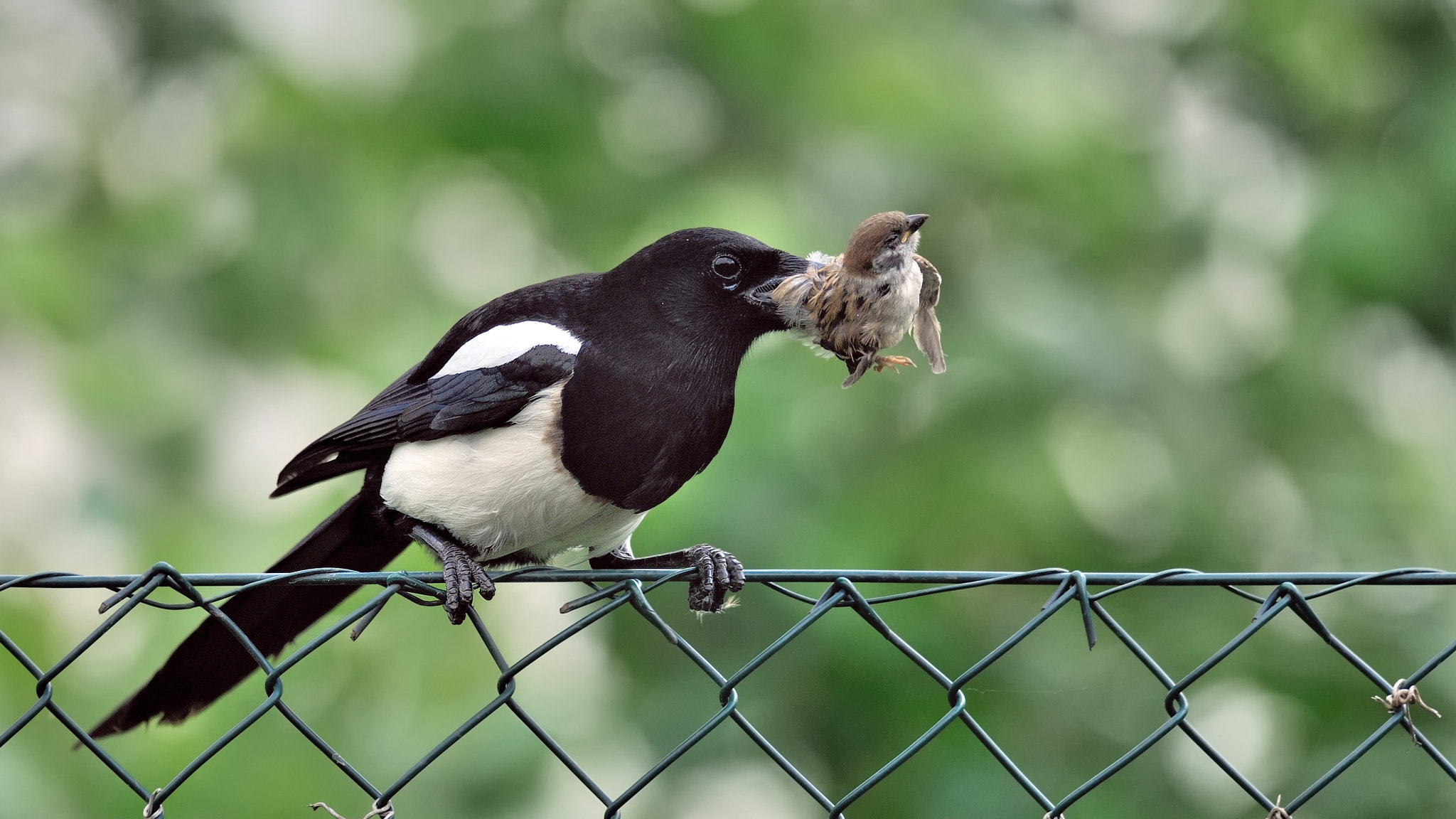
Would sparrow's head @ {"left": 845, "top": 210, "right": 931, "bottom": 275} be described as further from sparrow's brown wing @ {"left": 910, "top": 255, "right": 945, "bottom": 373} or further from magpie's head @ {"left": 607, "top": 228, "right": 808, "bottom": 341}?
magpie's head @ {"left": 607, "top": 228, "right": 808, "bottom": 341}

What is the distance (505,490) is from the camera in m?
2.12

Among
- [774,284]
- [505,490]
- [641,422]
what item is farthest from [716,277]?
[505,490]

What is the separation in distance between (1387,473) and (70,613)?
2964 mm

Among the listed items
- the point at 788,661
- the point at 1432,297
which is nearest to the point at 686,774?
the point at 788,661

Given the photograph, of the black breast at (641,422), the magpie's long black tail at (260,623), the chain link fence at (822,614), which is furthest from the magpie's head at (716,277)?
the chain link fence at (822,614)

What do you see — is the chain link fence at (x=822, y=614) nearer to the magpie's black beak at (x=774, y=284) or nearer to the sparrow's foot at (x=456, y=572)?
the sparrow's foot at (x=456, y=572)

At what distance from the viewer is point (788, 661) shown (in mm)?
2693

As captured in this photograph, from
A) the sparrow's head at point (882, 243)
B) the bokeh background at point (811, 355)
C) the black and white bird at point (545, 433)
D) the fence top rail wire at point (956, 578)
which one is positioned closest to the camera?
the fence top rail wire at point (956, 578)

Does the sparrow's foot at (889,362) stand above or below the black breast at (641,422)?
below

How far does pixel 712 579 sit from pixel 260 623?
845 mm

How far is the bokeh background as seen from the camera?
8.61 ft

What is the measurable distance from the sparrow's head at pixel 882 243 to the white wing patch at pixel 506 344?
0.52 meters

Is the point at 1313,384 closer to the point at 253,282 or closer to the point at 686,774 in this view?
the point at 686,774

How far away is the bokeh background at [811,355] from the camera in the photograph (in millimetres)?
2623
